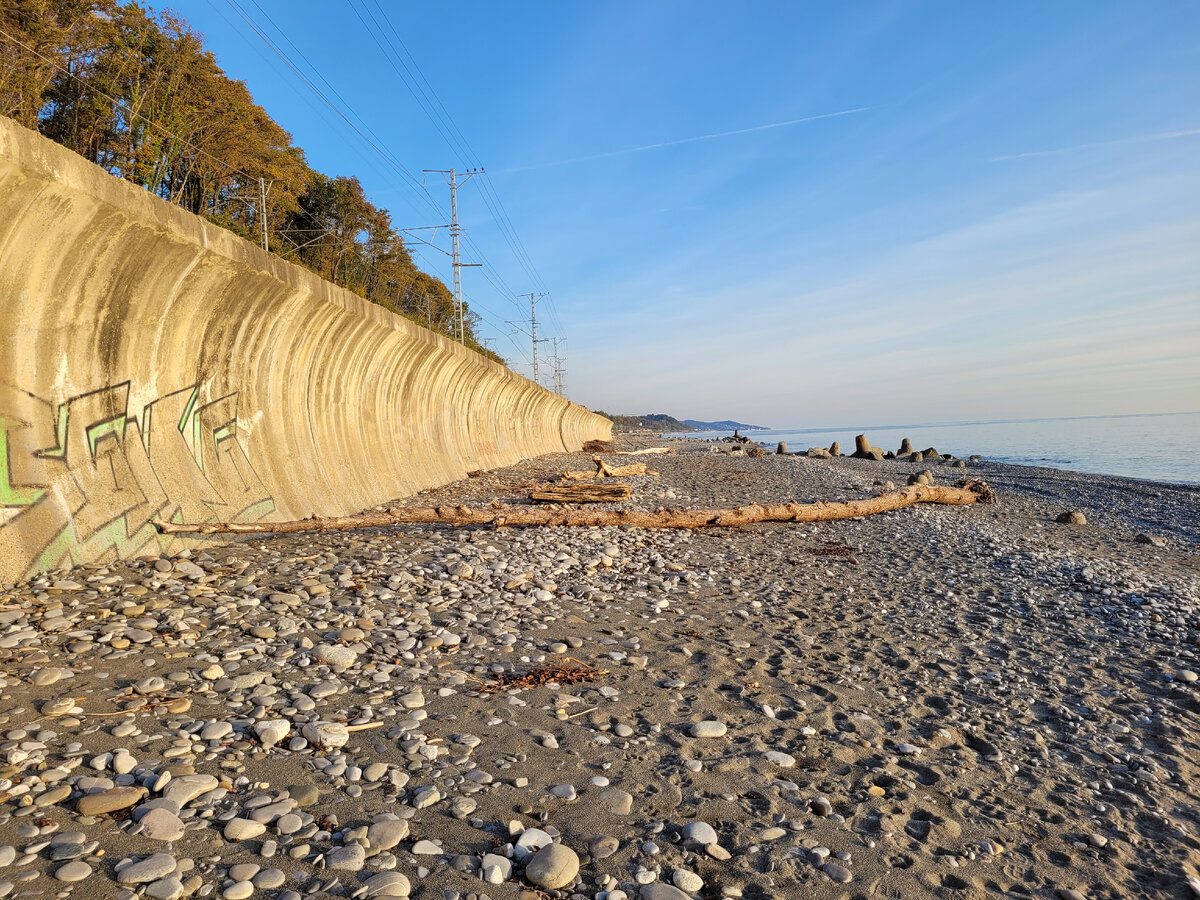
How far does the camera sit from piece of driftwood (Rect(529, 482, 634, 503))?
12.6 metres

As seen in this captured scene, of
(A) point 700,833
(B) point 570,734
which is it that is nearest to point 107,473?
(B) point 570,734

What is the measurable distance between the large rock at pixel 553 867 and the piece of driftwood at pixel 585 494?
9.79 metres

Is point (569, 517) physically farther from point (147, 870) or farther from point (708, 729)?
point (147, 870)

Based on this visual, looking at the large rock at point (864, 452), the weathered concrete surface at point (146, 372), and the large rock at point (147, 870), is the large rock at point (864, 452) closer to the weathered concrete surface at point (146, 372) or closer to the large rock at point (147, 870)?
the weathered concrete surface at point (146, 372)

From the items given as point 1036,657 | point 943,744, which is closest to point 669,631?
point 943,744

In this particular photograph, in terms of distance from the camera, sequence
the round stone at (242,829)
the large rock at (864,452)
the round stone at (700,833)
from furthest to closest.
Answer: the large rock at (864,452), the round stone at (700,833), the round stone at (242,829)

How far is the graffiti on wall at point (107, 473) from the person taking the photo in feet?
17.9

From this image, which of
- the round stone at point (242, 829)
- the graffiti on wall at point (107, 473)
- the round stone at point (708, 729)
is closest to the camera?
the round stone at point (242, 829)

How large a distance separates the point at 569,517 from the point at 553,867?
7640mm

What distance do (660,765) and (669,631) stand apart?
236 cm

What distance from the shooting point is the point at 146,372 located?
272 inches

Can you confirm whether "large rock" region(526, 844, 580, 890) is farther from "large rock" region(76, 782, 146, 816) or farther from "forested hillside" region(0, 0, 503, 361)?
"forested hillside" region(0, 0, 503, 361)

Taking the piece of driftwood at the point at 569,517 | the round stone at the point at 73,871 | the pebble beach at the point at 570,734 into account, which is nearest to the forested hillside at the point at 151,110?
the piece of driftwood at the point at 569,517

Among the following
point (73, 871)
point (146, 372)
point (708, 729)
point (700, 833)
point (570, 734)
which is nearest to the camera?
point (73, 871)
